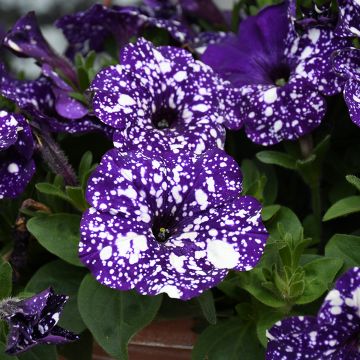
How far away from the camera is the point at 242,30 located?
824 millimetres

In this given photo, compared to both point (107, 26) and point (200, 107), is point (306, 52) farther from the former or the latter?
point (107, 26)

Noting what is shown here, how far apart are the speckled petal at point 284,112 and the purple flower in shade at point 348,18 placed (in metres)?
0.06

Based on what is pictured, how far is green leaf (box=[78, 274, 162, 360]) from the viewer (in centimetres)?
61

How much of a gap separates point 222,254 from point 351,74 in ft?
0.73

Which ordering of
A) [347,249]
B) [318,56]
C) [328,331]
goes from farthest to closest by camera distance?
[318,56], [347,249], [328,331]

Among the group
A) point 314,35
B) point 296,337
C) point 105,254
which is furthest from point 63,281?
point 314,35

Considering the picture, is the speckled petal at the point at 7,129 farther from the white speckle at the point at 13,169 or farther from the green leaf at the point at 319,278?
the green leaf at the point at 319,278

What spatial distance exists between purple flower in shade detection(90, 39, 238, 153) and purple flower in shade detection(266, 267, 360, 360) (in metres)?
0.20

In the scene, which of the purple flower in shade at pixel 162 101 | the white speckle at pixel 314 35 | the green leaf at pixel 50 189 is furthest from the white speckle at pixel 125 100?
the white speckle at pixel 314 35

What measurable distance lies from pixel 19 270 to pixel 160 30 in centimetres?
37

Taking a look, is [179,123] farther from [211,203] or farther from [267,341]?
[267,341]

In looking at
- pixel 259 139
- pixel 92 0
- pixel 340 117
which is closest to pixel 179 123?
pixel 259 139

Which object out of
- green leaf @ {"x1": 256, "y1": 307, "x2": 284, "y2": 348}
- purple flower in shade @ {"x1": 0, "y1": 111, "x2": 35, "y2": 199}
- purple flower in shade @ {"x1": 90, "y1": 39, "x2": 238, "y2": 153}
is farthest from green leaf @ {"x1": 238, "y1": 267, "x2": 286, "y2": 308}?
purple flower in shade @ {"x1": 0, "y1": 111, "x2": 35, "y2": 199}

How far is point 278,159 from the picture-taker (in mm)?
754
